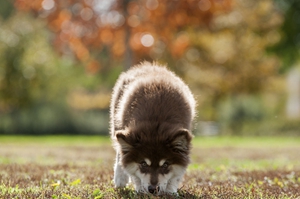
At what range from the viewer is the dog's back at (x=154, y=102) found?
22.1ft

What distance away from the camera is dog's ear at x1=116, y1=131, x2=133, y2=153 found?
20.5 ft

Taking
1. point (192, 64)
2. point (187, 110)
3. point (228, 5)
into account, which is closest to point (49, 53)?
point (192, 64)

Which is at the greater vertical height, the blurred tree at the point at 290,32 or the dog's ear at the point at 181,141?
the blurred tree at the point at 290,32

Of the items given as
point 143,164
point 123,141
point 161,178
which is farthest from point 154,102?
point 161,178

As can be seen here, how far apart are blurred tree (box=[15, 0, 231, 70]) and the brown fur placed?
39.3 feet

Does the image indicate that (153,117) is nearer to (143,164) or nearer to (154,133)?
(154,133)

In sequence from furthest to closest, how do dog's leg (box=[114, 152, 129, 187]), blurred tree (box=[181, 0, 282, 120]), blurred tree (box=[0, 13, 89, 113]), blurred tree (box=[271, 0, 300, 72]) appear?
blurred tree (box=[181, 0, 282, 120])
blurred tree (box=[0, 13, 89, 113])
blurred tree (box=[271, 0, 300, 72])
dog's leg (box=[114, 152, 129, 187])

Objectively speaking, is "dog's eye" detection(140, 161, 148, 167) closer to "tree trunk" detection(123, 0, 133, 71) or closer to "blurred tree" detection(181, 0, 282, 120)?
"tree trunk" detection(123, 0, 133, 71)

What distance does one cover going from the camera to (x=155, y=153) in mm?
6230

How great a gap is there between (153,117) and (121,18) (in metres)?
14.2

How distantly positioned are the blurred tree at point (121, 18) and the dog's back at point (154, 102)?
39.9 feet

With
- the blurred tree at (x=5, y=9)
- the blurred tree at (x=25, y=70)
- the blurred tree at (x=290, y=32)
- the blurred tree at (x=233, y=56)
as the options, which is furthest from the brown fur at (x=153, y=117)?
the blurred tree at (x=5, y=9)

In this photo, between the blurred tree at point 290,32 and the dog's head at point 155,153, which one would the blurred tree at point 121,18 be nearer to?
the blurred tree at point 290,32

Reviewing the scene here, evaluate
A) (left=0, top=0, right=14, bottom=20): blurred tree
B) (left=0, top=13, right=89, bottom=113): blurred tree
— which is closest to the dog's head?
(left=0, top=13, right=89, bottom=113): blurred tree
